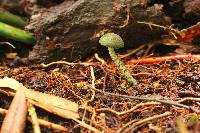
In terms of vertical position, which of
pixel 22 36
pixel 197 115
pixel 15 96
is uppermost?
pixel 22 36

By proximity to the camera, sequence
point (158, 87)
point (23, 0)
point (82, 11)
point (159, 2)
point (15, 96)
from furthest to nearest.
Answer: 1. point (23, 0)
2. point (159, 2)
3. point (82, 11)
4. point (158, 87)
5. point (15, 96)

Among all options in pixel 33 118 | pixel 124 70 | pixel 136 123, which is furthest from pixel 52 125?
pixel 124 70

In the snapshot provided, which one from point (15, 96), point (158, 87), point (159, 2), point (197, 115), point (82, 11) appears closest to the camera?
point (197, 115)

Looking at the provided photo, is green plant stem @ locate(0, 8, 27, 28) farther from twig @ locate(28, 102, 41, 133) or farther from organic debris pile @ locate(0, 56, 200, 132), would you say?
twig @ locate(28, 102, 41, 133)

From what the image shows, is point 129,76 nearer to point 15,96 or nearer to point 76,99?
point 76,99

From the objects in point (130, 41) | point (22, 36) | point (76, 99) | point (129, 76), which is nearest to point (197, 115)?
point (129, 76)

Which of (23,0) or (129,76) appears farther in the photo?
(23,0)
